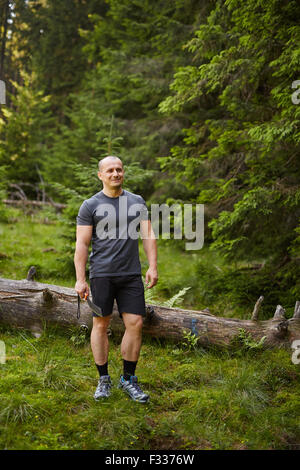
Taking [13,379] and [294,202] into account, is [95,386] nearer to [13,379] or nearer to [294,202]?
[13,379]

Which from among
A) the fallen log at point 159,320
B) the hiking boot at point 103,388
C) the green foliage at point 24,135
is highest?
the green foliage at point 24,135

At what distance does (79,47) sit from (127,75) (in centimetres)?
754

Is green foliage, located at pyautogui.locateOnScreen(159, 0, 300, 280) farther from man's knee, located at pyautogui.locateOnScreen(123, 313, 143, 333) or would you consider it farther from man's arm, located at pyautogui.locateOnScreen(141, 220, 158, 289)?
man's knee, located at pyautogui.locateOnScreen(123, 313, 143, 333)

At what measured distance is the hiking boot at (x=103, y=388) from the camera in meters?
3.91

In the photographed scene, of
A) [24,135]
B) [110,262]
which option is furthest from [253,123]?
[24,135]

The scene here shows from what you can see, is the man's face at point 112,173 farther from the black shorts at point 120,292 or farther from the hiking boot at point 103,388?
the hiking boot at point 103,388

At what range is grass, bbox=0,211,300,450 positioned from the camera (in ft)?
11.1

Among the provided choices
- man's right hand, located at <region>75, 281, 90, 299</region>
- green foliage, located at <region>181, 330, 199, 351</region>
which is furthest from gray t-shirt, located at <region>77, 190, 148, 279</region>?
green foliage, located at <region>181, 330, 199, 351</region>

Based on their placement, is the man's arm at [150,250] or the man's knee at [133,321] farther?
the man's arm at [150,250]

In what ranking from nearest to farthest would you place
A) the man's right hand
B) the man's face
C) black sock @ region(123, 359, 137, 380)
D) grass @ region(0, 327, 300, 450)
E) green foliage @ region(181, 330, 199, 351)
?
grass @ region(0, 327, 300, 450) → the man's right hand → the man's face → black sock @ region(123, 359, 137, 380) → green foliage @ region(181, 330, 199, 351)

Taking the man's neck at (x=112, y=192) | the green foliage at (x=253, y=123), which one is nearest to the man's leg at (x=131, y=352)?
the man's neck at (x=112, y=192)

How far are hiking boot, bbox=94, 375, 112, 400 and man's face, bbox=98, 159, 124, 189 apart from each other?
2.03m

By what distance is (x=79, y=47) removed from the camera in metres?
18.8

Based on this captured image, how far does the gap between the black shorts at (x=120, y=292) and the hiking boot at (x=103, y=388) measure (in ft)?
2.32
